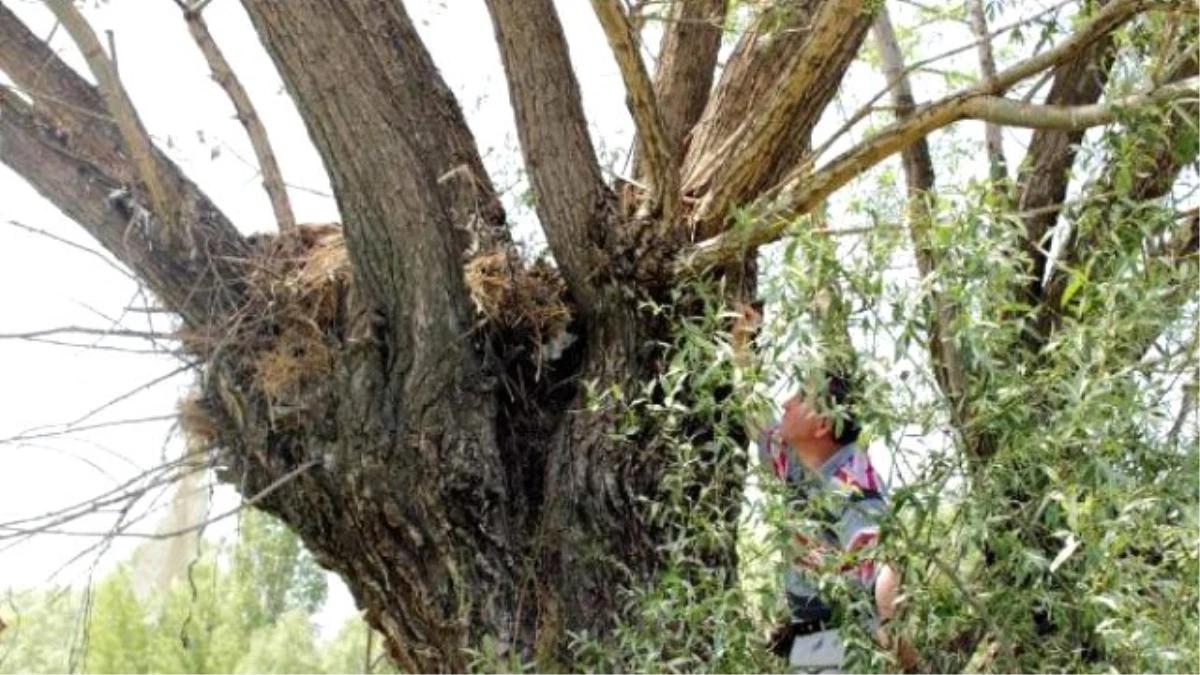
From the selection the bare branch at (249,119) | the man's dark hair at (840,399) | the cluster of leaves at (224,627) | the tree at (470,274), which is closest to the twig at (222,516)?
the tree at (470,274)

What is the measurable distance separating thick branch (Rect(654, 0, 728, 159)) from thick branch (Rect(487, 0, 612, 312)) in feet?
1.99

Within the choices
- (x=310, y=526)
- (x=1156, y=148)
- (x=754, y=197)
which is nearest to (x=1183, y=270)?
(x=1156, y=148)

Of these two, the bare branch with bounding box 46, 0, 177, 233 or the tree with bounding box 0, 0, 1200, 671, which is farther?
the bare branch with bounding box 46, 0, 177, 233

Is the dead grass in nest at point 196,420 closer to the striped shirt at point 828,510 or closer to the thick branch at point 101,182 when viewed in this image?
the thick branch at point 101,182

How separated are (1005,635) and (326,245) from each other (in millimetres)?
2024

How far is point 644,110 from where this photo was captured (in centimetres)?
379

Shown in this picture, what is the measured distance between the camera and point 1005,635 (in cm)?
295

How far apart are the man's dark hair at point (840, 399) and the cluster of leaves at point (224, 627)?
691cm

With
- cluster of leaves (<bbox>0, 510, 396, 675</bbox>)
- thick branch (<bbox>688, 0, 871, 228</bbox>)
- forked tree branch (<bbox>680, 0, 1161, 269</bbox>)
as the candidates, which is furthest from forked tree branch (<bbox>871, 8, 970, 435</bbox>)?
cluster of leaves (<bbox>0, 510, 396, 675</bbox>)

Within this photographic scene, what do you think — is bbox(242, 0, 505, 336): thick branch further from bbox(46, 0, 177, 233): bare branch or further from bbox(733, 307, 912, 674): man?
bbox(733, 307, 912, 674): man

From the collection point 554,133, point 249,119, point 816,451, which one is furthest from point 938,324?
point 249,119

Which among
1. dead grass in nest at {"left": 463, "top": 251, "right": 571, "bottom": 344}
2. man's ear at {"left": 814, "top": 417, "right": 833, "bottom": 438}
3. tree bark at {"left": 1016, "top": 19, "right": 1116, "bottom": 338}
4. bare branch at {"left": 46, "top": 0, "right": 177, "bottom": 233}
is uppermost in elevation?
bare branch at {"left": 46, "top": 0, "right": 177, "bottom": 233}

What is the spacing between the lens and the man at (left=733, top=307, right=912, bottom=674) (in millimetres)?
2938

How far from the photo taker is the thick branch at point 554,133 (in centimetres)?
384
